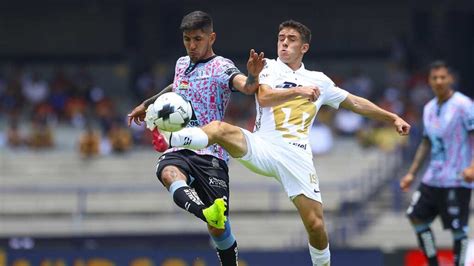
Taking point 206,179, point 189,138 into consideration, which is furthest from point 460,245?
point 189,138

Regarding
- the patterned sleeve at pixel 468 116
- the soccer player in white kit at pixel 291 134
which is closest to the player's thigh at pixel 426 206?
the patterned sleeve at pixel 468 116

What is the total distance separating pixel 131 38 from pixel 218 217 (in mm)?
21267

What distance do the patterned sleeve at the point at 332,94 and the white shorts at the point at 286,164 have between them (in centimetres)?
65

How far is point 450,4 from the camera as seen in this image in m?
27.2

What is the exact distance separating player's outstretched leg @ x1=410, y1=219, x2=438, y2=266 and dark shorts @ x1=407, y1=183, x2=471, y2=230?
0.07 m

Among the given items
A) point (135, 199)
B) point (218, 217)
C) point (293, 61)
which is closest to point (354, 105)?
point (293, 61)

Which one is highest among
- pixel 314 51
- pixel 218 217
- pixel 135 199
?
pixel 218 217

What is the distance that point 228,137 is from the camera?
11.0 m

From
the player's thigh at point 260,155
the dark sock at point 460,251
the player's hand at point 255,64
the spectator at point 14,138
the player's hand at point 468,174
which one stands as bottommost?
the spectator at point 14,138

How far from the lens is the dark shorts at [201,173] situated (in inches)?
446

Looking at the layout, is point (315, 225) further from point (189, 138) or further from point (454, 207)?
point (454, 207)

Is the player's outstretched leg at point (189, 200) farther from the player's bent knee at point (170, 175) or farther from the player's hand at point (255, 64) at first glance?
the player's hand at point (255, 64)

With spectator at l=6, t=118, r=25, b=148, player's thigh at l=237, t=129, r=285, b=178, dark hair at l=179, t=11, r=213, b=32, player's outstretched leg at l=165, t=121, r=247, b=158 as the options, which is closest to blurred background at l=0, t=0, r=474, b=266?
spectator at l=6, t=118, r=25, b=148

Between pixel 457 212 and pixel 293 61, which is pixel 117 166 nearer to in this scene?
pixel 457 212
